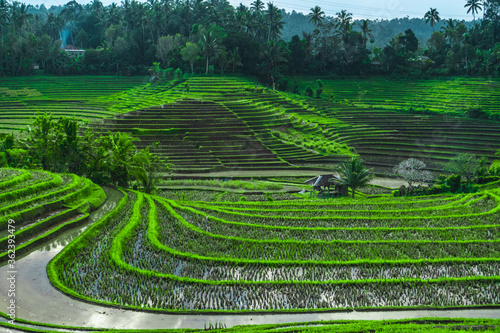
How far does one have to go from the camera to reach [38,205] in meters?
19.4

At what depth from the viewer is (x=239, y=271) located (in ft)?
52.3

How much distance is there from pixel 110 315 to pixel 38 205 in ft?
27.4

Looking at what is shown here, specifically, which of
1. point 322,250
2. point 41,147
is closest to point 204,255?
point 322,250

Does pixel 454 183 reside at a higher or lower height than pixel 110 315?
lower

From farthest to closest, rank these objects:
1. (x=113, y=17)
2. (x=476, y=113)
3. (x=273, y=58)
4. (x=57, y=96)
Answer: (x=113, y=17)
(x=273, y=58)
(x=57, y=96)
(x=476, y=113)

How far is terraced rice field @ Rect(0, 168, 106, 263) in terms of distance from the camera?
17.1 metres

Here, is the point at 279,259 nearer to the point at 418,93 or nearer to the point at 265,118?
the point at 265,118

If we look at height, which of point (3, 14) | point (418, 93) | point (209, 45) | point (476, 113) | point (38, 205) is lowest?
point (38, 205)

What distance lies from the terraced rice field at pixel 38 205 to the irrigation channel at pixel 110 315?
2.37 m

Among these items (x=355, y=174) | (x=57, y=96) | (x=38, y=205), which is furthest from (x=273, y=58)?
(x=38, y=205)

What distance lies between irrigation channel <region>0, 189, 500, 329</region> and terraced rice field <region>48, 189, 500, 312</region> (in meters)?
0.30

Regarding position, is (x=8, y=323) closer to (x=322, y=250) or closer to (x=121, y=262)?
(x=121, y=262)

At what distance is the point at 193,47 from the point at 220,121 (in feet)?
51.6

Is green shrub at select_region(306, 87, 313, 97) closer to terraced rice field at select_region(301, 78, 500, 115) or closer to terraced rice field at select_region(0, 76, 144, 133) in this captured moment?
terraced rice field at select_region(301, 78, 500, 115)
